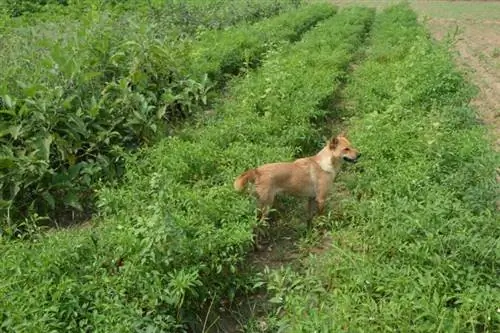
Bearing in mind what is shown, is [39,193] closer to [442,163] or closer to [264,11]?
[442,163]

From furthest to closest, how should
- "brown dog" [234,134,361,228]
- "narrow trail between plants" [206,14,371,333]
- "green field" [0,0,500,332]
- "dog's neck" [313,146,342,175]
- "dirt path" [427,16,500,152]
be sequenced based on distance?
"dirt path" [427,16,500,152]
"dog's neck" [313,146,342,175]
"brown dog" [234,134,361,228]
"narrow trail between plants" [206,14,371,333]
"green field" [0,0,500,332]

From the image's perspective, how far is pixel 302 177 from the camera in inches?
200

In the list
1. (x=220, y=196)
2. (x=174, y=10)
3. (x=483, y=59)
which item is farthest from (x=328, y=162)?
(x=174, y=10)

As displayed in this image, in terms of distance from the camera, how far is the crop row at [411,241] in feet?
10.8

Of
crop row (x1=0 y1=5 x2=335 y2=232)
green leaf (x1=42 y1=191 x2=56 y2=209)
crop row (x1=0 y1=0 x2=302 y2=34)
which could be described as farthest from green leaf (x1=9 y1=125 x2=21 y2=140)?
crop row (x1=0 y1=0 x2=302 y2=34)

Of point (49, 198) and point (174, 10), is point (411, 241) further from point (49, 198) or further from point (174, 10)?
point (174, 10)

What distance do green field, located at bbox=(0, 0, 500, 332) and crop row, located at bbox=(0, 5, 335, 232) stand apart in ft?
0.08

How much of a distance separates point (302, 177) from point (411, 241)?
4.53ft

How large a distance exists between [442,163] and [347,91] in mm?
3941

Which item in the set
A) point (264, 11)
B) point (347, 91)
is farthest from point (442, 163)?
point (264, 11)

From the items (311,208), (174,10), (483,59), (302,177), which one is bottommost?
(483,59)

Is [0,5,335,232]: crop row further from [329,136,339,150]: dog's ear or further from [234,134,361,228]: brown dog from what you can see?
[329,136,339,150]: dog's ear

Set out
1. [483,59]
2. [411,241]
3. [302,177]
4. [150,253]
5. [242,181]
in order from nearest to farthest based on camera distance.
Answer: [150,253] → [411,241] → [242,181] → [302,177] → [483,59]

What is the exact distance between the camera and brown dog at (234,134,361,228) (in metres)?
4.82
